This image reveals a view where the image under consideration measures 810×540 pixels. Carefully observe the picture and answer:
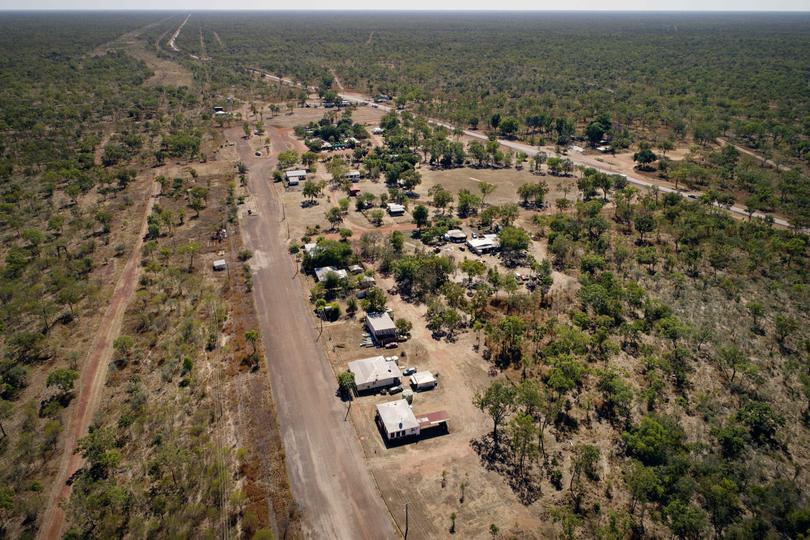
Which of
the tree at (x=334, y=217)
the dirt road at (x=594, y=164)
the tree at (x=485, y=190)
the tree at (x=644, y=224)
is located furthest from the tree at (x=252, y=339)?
the dirt road at (x=594, y=164)

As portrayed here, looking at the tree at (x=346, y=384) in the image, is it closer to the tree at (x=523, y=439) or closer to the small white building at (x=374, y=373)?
the small white building at (x=374, y=373)

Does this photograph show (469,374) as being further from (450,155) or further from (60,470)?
(450,155)

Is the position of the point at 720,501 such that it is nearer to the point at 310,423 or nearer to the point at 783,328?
the point at 783,328

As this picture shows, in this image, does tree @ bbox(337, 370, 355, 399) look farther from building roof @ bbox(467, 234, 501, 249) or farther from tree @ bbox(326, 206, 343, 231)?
tree @ bbox(326, 206, 343, 231)

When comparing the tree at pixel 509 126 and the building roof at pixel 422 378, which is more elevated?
the tree at pixel 509 126

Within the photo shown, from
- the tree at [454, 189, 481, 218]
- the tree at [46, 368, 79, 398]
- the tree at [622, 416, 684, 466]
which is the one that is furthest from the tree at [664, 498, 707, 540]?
the tree at [454, 189, 481, 218]

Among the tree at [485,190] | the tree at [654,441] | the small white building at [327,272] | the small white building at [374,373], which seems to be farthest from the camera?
the tree at [485,190]

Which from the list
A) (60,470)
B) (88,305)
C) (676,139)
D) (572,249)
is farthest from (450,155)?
(60,470)
